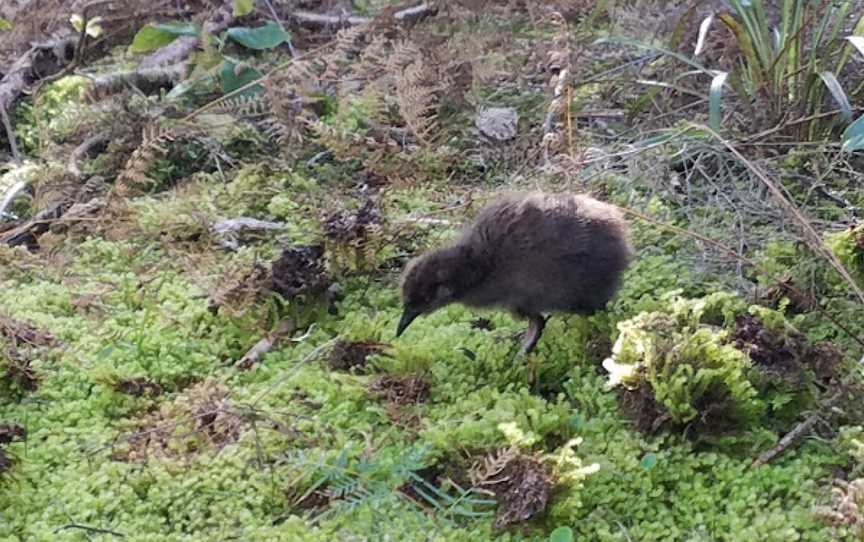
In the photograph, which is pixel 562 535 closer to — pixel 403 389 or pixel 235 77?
pixel 403 389

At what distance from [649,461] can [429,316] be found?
1.30m

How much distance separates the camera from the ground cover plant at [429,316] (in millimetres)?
2918

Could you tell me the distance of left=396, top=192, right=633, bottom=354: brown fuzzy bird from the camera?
3.55m

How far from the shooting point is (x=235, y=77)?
5637mm

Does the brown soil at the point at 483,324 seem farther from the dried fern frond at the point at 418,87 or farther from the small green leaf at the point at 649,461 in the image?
the dried fern frond at the point at 418,87

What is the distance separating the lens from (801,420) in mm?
3135

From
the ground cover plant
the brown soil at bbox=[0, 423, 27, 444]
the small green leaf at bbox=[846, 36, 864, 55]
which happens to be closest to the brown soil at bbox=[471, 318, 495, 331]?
the ground cover plant

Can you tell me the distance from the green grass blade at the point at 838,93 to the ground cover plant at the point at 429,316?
0.18ft

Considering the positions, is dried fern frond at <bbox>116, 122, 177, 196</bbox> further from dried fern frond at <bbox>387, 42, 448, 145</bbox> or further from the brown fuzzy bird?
the brown fuzzy bird

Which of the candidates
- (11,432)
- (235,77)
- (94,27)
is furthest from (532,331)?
(94,27)

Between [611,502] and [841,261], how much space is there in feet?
4.74

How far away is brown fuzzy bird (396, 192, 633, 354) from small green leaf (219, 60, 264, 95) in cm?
235

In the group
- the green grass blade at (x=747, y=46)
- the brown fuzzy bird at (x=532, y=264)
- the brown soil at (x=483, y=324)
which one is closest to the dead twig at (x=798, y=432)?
the brown fuzzy bird at (x=532, y=264)

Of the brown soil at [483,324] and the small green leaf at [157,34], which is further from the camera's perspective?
the small green leaf at [157,34]
